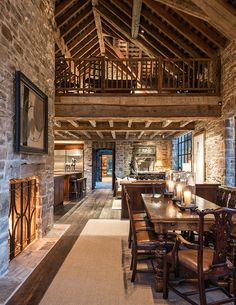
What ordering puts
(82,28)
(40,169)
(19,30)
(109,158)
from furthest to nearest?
(109,158) < (82,28) < (40,169) < (19,30)

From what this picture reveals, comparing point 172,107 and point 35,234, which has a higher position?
point 172,107

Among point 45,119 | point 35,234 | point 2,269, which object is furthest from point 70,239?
point 45,119

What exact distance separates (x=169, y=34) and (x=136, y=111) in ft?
7.91

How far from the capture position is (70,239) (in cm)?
518

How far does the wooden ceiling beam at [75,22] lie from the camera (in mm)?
8008

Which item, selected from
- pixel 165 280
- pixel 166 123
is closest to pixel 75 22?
pixel 166 123

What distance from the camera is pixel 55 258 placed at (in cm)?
416

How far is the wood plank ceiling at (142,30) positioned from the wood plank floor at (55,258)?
2.52m

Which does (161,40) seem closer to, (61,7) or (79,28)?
(79,28)

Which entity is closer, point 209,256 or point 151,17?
point 209,256

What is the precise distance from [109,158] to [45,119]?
17.5 m

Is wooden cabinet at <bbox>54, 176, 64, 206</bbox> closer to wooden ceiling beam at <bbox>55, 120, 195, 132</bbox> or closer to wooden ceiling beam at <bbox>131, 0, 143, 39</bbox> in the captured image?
wooden ceiling beam at <bbox>55, 120, 195, 132</bbox>

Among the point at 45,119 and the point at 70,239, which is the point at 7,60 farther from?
the point at 70,239

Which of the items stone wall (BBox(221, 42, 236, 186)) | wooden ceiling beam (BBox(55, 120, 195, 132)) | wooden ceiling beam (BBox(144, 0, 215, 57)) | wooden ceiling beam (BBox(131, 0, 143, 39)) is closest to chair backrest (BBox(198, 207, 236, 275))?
stone wall (BBox(221, 42, 236, 186))
